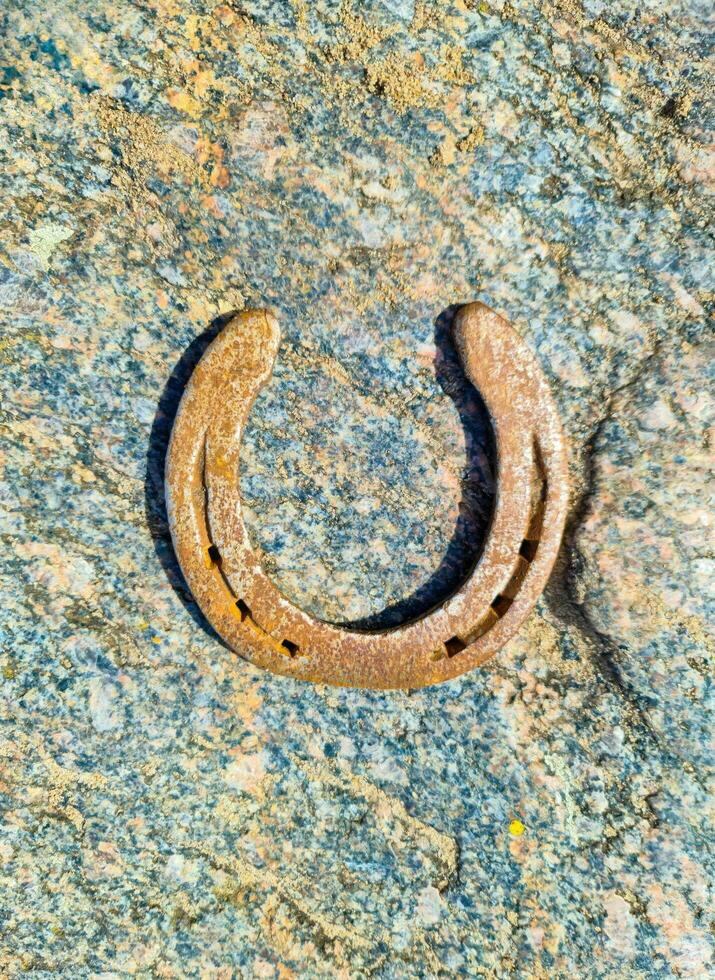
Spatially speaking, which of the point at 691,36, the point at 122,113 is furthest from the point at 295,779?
the point at 691,36

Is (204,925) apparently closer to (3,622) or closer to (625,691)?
(3,622)

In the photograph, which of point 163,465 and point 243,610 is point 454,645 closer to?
point 243,610

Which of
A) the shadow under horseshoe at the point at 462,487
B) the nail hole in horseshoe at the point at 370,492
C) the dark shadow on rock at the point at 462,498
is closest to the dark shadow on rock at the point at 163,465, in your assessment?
the shadow under horseshoe at the point at 462,487

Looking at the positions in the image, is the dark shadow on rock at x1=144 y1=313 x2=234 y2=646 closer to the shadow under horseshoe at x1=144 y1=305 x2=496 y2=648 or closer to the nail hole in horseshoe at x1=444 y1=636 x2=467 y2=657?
the shadow under horseshoe at x1=144 y1=305 x2=496 y2=648

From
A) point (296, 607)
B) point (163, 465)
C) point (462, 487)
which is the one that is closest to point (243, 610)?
point (296, 607)

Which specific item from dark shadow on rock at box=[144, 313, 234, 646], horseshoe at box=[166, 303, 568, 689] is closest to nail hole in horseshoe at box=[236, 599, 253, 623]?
horseshoe at box=[166, 303, 568, 689]

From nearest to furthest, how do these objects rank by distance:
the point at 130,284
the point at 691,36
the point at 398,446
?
the point at 691,36
the point at 130,284
the point at 398,446

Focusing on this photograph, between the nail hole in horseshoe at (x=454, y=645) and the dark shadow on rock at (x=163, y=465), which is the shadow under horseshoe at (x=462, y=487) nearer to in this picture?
the dark shadow on rock at (x=163, y=465)
